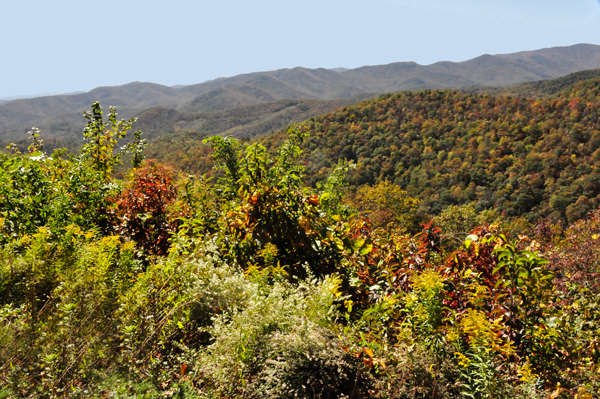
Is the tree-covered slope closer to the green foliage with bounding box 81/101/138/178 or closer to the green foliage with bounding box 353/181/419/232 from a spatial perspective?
the green foliage with bounding box 353/181/419/232

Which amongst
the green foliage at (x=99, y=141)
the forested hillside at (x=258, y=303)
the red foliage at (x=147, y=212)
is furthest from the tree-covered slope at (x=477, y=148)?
the forested hillside at (x=258, y=303)

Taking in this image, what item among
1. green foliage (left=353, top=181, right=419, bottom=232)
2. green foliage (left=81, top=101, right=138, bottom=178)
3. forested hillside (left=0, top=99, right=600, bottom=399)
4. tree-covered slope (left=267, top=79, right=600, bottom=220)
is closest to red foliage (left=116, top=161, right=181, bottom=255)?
forested hillside (left=0, top=99, right=600, bottom=399)

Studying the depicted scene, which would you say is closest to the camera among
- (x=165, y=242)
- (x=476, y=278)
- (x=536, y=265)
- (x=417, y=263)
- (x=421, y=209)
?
(x=536, y=265)

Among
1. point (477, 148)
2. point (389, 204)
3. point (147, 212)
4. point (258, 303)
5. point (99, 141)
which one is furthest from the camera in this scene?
point (477, 148)

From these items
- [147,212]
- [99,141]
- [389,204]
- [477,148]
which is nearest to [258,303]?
[147,212]

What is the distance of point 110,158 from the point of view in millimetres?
4227

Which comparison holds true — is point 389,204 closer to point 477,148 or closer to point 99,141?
point 99,141

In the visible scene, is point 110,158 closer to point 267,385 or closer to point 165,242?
point 165,242

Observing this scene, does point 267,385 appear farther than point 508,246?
No

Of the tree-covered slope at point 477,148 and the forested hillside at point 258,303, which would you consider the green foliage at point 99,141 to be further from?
the tree-covered slope at point 477,148

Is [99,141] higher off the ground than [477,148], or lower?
higher

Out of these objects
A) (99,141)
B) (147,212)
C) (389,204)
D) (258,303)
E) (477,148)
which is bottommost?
(389,204)

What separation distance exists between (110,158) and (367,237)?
323cm

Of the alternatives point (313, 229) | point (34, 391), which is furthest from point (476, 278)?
point (34, 391)
